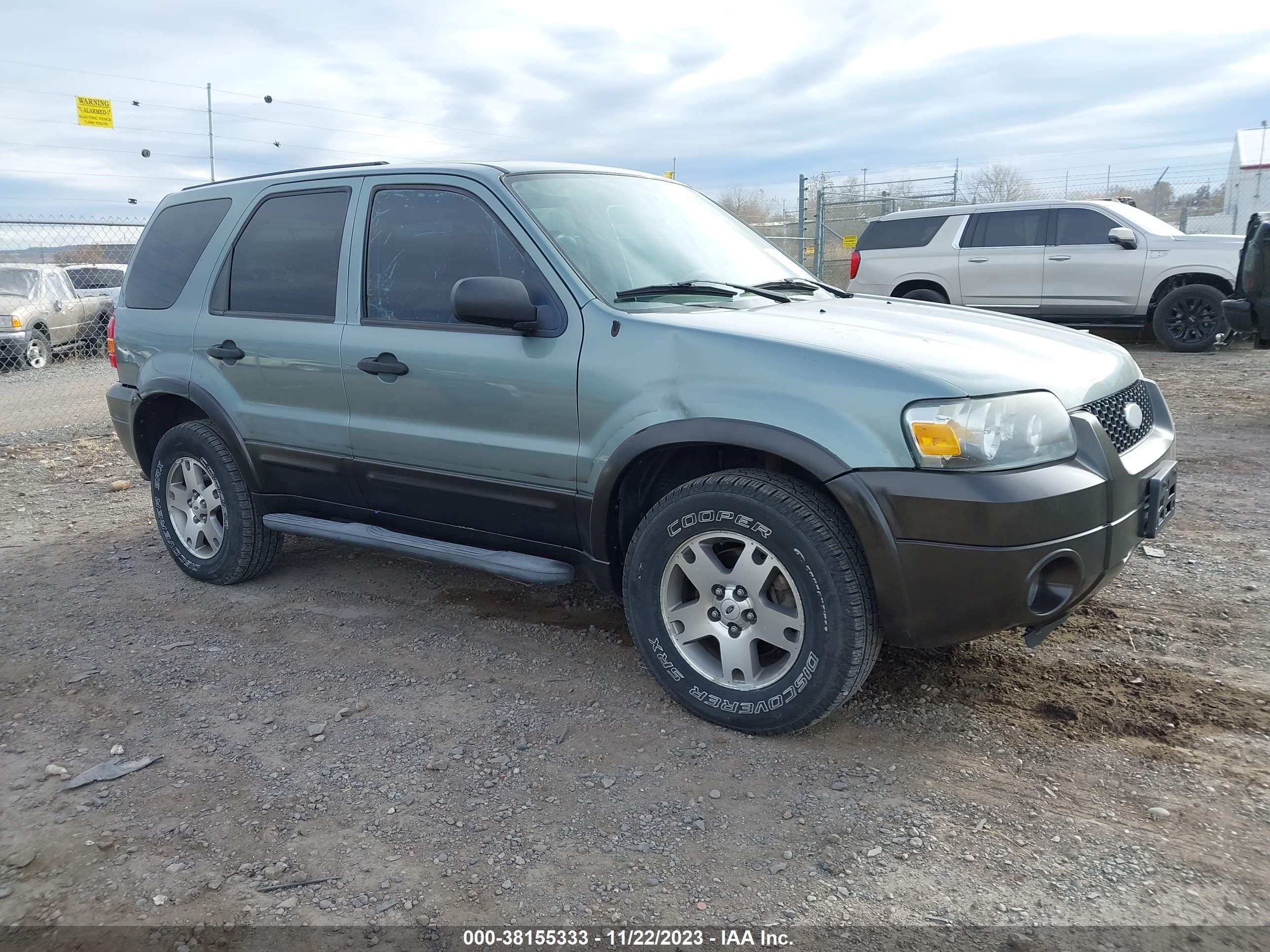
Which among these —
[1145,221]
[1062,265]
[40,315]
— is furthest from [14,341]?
[1145,221]

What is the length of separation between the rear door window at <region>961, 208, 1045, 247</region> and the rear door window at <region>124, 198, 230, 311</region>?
10354mm

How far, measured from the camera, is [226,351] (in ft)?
14.8

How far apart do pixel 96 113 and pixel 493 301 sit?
16159mm

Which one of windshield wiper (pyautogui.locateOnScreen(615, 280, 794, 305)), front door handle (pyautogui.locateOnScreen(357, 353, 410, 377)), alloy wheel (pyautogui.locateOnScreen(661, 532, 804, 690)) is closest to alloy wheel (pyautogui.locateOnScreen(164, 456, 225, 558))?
front door handle (pyautogui.locateOnScreen(357, 353, 410, 377))

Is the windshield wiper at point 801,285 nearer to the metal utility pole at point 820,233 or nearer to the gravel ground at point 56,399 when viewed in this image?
the gravel ground at point 56,399

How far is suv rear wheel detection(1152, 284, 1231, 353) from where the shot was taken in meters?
11.7

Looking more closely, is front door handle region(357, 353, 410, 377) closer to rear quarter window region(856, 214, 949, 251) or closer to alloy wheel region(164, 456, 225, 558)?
alloy wheel region(164, 456, 225, 558)

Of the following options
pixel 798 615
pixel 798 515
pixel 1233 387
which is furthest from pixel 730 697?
pixel 1233 387

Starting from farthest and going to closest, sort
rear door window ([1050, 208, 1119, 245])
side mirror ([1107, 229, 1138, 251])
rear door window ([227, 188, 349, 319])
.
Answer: rear door window ([1050, 208, 1119, 245]) → side mirror ([1107, 229, 1138, 251]) → rear door window ([227, 188, 349, 319])

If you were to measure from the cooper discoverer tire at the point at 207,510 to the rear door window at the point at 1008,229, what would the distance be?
10.5 metres

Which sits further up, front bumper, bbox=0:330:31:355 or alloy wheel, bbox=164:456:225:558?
front bumper, bbox=0:330:31:355

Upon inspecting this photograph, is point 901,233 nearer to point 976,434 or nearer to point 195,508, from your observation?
point 195,508

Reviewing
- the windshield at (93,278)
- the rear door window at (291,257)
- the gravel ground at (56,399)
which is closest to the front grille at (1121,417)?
the rear door window at (291,257)

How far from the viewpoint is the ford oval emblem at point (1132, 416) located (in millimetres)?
3329
